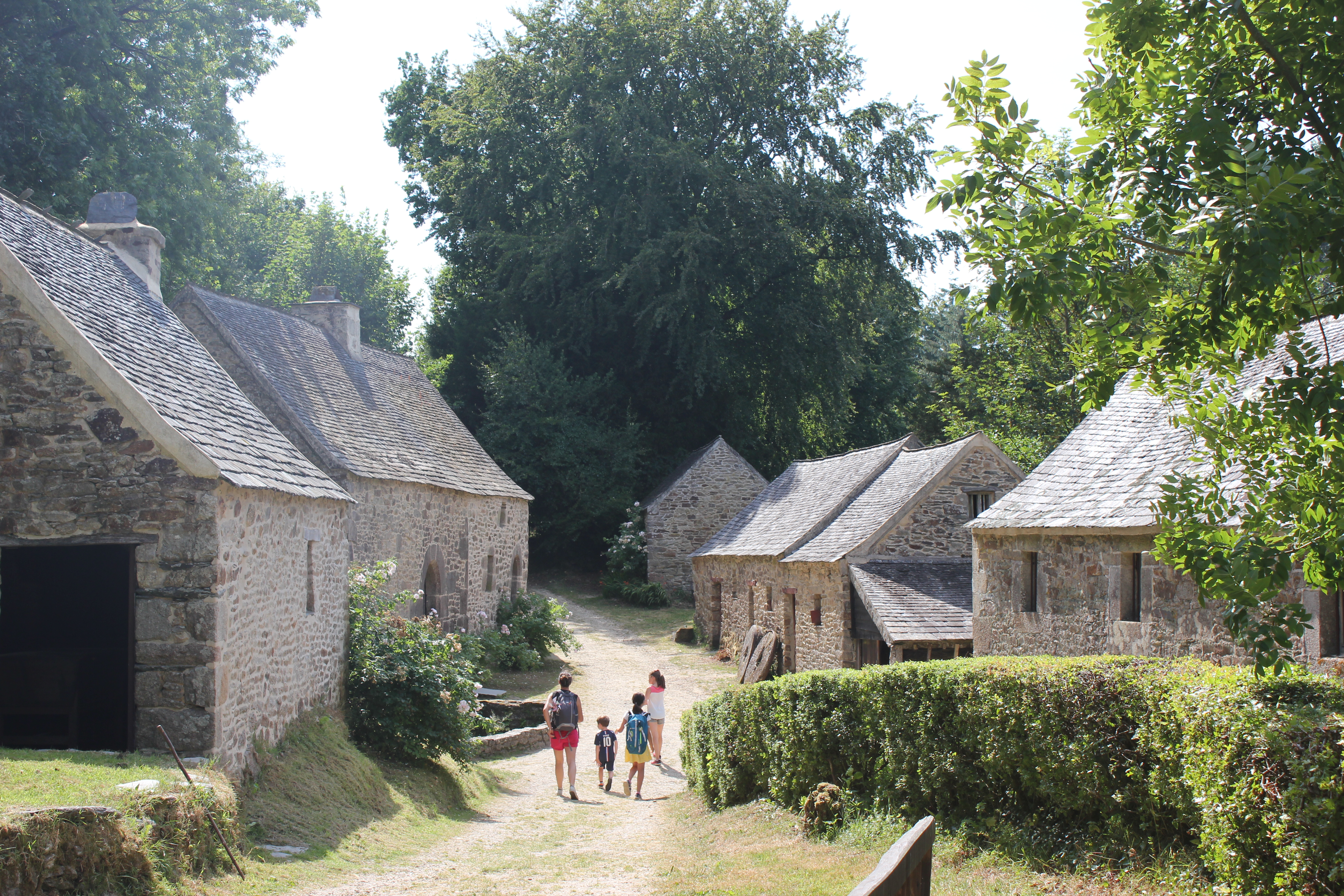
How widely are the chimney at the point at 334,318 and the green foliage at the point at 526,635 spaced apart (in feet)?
23.8

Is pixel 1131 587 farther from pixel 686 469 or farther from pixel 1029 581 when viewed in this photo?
pixel 686 469

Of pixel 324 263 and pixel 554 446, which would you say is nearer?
pixel 554 446

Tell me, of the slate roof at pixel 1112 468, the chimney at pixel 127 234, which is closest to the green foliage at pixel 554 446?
the chimney at pixel 127 234

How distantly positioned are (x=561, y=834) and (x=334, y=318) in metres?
16.9

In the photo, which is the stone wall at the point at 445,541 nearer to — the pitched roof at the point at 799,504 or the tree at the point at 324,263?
the pitched roof at the point at 799,504

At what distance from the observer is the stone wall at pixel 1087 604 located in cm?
1126

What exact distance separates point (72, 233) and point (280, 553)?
5.18m

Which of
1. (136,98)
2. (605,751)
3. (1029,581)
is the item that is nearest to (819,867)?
(605,751)

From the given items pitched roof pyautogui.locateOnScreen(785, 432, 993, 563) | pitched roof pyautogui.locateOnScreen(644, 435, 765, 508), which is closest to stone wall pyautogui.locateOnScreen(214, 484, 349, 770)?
pitched roof pyautogui.locateOnScreen(785, 432, 993, 563)

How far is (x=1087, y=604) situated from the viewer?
1280 centimetres

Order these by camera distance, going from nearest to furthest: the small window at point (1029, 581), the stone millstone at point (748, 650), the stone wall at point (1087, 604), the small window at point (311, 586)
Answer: the stone wall at point (1087, 604)
the small window at point (311, 586)
the small window at point (1029, 581)
the stone millstone at point (748, 650)

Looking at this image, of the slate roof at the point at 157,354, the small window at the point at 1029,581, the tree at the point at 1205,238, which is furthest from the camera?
the small window at the point at 1029,581

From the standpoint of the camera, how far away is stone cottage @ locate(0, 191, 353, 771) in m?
8.87

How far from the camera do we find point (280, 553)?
35.2 feet
